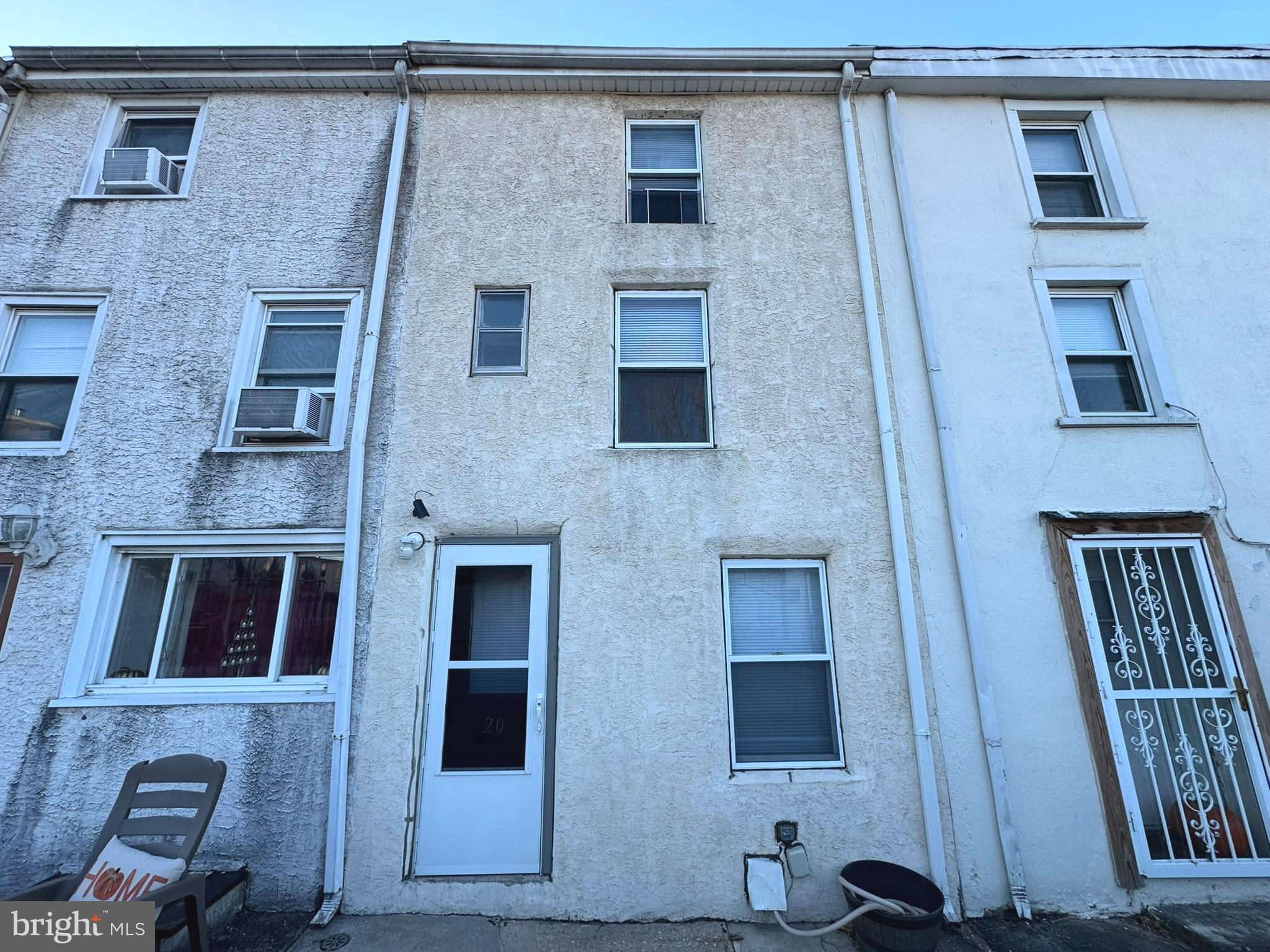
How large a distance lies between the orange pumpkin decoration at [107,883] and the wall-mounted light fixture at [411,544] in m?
2.57

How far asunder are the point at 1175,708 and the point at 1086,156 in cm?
571

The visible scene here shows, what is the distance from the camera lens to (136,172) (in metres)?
6.09

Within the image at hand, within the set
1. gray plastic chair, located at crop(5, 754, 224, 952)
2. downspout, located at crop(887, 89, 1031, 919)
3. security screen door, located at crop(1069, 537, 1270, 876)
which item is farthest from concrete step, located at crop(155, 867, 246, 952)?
security screen door, located at crop(1069, 537, 1270, 876)

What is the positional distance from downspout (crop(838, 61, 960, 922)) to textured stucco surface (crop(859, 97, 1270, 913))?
0.53 ft

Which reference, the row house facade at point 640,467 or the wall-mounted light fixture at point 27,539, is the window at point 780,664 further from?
the wall-mounted light fixture at point 27,539

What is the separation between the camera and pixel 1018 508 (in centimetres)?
524

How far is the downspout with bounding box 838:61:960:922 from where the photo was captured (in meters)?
4.54

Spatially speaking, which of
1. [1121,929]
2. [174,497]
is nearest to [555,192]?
[174,497]

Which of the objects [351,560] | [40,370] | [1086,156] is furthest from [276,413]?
[1086,156]

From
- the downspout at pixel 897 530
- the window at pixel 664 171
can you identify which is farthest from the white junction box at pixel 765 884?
the window at pixel 664 171

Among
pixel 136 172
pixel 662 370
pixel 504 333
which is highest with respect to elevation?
pixel 136 172

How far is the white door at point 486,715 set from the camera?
181 inches

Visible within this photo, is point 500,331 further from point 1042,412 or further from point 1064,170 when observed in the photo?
point 1064,170

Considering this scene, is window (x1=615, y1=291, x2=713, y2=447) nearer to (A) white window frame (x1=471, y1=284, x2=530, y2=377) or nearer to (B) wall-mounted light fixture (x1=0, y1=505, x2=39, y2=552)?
(A) white window frame (x1=471, y1=284, x2=530, y2=377)
